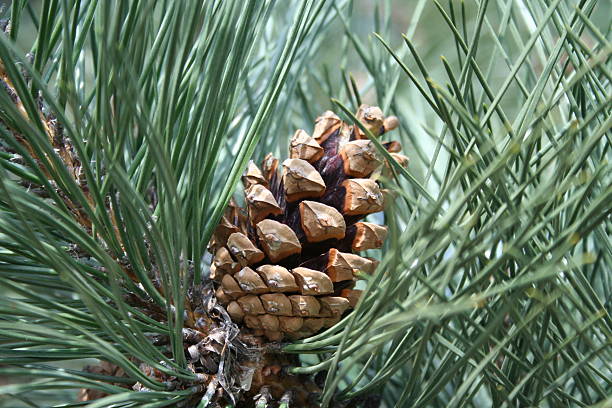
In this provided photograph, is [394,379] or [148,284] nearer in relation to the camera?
[148,284]

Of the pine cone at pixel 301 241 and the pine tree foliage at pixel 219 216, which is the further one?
the pine cone at pixel 301 241

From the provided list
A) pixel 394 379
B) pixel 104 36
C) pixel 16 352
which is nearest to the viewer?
pixel 104 36

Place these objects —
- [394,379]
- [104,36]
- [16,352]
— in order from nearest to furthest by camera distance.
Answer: [104,36], [16,352], [394,379]

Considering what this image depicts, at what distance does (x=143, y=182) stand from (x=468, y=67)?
0.68ft

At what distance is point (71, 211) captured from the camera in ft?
1.45

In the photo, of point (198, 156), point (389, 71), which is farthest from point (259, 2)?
point (389, 71)

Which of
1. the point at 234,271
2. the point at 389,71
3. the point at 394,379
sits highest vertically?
the point at 389,71

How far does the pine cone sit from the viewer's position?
0.42 metres

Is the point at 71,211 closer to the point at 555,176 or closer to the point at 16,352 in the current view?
the point at 16,352

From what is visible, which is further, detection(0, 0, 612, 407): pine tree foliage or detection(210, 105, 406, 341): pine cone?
detection(210, 105, 406, 341): pine cone

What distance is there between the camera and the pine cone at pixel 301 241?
0.42 meters

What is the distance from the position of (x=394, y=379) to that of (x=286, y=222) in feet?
→ 0.66

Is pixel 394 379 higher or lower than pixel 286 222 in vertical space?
lower

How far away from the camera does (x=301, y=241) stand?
0.44 metres
